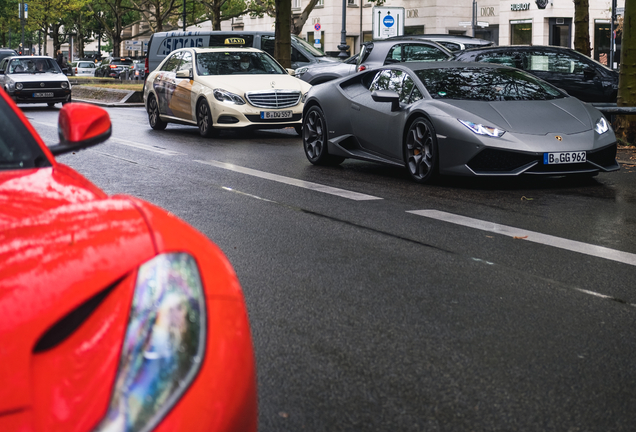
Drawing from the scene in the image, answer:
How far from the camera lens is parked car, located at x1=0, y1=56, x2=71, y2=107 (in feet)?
90.3

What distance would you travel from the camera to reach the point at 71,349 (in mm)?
1603

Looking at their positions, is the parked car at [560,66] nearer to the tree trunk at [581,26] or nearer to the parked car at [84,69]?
the tree trunk at [581,26]

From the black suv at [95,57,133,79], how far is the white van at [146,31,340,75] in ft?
117

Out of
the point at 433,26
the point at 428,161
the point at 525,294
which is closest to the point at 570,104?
the point at 428,161

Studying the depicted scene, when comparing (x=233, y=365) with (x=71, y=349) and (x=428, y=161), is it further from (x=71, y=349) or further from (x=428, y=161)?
(x=428, y=161)

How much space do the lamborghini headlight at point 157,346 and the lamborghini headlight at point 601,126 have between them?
8.37m

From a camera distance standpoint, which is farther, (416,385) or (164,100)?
(164,100)

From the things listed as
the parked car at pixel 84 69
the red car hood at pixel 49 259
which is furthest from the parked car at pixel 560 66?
the parked car at pixel 84 69

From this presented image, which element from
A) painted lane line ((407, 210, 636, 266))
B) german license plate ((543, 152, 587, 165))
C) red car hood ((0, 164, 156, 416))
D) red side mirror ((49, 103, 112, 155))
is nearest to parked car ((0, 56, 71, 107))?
german license plate ((543, 152, 587, 165))

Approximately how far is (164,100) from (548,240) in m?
12.4

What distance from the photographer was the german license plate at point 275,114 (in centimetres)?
1617

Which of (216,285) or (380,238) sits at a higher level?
(216,285)

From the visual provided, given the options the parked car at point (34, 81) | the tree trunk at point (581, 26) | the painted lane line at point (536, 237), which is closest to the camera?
the painted lane line at point (536, 237)

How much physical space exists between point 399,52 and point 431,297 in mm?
15545
